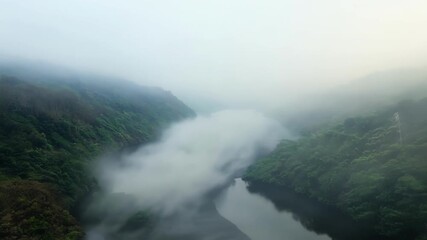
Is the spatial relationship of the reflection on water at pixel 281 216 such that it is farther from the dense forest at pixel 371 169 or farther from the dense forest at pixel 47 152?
the dense forest at pixel 47 152

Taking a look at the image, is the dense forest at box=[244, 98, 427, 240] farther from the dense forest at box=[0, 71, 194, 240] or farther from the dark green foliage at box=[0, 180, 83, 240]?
the dark green foliage at box=[0, 180, 83, 240]

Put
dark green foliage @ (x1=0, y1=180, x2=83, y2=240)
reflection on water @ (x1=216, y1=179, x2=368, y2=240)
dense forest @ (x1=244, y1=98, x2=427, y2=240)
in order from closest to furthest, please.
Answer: dark green foliage @ (x1=0, y1=180, x2=83, y2=240)
dense forest @ (x1=244, y1=98, x2=427, y2=240)
reflection on water @ (x1=216, y1=179, x2=368, y2=240)

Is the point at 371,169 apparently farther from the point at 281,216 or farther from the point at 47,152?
the point at 47,152

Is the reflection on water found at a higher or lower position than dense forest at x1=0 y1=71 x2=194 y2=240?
lower

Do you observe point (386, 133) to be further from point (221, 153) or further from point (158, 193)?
point (221, 153)

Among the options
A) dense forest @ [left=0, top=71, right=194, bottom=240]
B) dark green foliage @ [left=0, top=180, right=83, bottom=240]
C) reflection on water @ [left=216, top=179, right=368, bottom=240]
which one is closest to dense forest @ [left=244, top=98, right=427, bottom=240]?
reflection on water @ [left=216, top=179, right=368, bottom=240]

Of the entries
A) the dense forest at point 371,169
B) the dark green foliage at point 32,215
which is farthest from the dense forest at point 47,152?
the dense forest at point 371,169

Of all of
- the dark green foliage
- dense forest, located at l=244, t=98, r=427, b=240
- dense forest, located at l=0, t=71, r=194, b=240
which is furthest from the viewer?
dense forest, located at l=244, t=98, r=427, b=240
